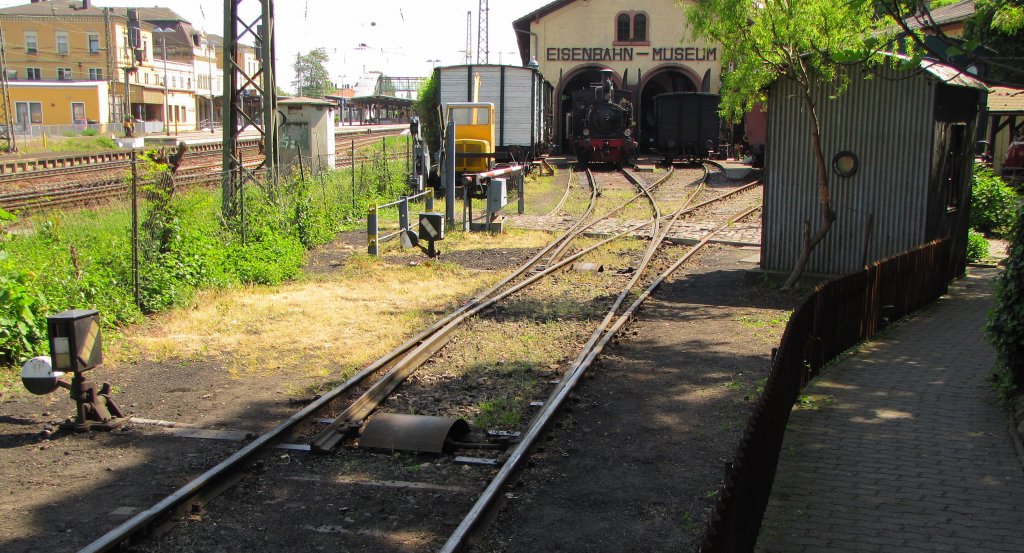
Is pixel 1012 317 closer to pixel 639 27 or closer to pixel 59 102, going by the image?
pixel 639 27

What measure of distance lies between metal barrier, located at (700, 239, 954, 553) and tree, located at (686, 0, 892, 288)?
1678mm

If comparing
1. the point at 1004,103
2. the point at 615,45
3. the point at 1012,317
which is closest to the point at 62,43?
the point at 615,45

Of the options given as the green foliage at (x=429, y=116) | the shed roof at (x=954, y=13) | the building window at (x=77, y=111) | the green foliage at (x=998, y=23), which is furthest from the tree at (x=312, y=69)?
the green foliage at (x=998, y=23)

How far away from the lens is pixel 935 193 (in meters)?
12.5

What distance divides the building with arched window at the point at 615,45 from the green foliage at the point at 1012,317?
40940 millimetres

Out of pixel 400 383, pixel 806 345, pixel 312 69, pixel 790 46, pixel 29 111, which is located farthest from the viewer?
pixel 312 69

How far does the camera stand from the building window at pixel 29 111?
6106cm

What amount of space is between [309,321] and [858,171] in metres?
7.84

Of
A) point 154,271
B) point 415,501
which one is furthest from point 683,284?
point 415,501

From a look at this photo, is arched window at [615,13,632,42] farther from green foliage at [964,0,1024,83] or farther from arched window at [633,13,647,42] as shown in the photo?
green foliage at [964,0,1024,83]

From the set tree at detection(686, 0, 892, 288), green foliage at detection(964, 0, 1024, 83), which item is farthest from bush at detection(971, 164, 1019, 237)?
tree at detection(686, 0, 892, 288)

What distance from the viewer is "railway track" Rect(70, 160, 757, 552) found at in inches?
214

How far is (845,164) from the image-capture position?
12672 millimetres

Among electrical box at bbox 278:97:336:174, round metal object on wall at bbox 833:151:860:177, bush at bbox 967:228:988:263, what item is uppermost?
electrical box at bbox 278:97:336:174
